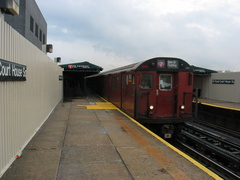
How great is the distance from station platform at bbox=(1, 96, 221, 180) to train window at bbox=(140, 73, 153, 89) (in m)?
1.87

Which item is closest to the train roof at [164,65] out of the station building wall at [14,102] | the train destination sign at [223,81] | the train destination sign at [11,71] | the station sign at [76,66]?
the station building wall at [14,102]

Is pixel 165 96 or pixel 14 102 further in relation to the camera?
pixel 165 96

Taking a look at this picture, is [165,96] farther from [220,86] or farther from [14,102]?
Result: [220,86]

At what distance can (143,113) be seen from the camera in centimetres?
848

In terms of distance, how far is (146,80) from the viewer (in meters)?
8.56

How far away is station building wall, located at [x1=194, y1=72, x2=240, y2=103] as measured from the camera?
2059 centimetres

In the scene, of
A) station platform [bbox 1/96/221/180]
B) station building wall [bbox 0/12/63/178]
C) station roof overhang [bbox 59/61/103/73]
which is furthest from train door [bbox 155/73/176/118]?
station roof overhang [bbox 59/61/103/73]

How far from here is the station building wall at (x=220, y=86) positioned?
811 inches

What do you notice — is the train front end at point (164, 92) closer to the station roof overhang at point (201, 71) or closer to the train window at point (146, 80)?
the train window at point (146, 80)

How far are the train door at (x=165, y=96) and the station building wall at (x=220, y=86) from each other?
46.7 feet

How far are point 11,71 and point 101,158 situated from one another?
256 centimetres

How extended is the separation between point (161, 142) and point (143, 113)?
2209mm

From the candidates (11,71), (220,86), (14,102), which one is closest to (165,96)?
(14,102)

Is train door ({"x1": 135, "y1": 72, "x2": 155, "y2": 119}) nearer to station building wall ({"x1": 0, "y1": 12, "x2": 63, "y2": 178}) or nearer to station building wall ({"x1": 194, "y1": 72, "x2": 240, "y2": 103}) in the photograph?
station building wall ({"x1": 0, "y1": 12, "x2": 63, "y2": 178})
